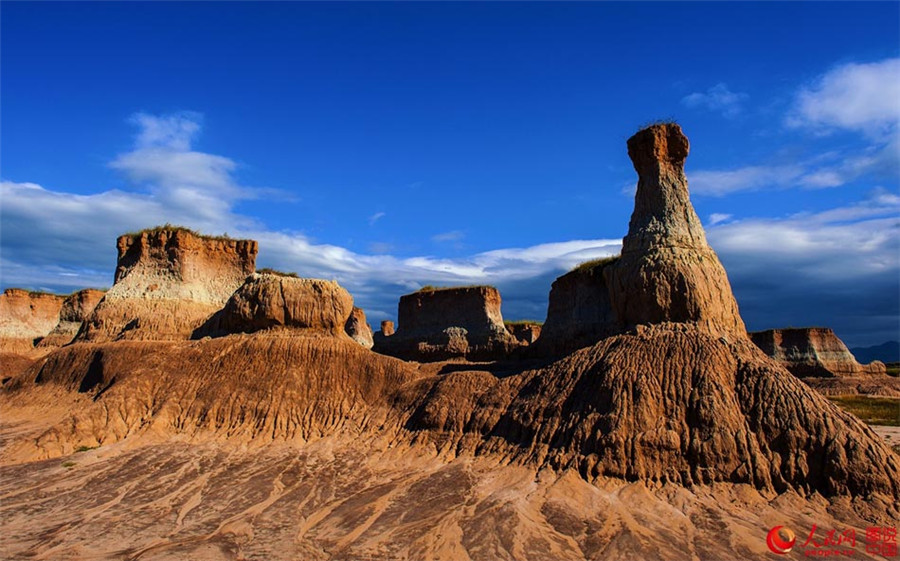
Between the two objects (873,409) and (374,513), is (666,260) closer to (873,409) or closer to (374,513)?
(374,513)

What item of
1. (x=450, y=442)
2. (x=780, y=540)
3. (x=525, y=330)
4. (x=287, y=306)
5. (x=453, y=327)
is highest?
(x=525, y=330)

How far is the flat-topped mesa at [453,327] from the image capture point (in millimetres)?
34594

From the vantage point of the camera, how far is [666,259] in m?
14.4

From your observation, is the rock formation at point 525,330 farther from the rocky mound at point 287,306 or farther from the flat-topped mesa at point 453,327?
the rocky mound at point 287,306

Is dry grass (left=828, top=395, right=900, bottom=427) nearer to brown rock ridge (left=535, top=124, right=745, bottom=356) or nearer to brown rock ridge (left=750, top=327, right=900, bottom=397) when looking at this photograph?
brown rock ridge (left=750, top=327, right=900, bottom=397)

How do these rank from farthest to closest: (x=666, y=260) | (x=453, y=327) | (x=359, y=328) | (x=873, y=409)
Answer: (x=359, y=328), (x=453, y=327), (x=873, y=409), (x=666, y=260)

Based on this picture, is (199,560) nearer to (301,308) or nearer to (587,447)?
(587,447)

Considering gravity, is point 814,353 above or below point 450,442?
above

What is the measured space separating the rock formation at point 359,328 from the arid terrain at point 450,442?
3175 centimetres

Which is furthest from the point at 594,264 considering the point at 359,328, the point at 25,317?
the point at 25,317

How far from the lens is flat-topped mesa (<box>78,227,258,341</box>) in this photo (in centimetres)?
2623

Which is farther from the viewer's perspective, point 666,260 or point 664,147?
point 664,147

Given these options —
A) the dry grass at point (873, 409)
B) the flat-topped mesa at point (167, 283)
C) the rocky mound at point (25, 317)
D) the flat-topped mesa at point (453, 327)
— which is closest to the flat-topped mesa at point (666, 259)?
the dry grass at point (873, 409)

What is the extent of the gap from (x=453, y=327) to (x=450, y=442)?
21.8 meters
